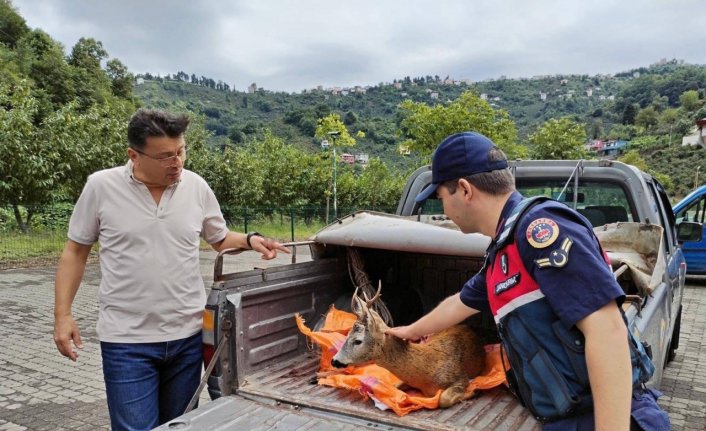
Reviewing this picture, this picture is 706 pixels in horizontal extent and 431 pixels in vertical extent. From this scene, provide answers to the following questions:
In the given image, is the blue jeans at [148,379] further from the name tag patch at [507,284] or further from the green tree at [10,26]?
the green tree at [10,26]

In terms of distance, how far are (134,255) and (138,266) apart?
55 mm

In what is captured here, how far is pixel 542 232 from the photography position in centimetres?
148

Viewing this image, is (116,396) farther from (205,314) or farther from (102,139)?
(102,139)

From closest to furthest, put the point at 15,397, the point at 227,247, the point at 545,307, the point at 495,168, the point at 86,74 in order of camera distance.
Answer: the point at 545,307 → the point at 495,168 → the point at 227,247 → the point at 15,397 → the point at 86,74

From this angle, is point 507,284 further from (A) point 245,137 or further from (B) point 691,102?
(B) point 691,102

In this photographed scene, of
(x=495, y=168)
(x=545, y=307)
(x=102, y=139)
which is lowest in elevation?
(x=545, y=307)

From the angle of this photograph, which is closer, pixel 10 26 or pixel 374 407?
pixel 374 407

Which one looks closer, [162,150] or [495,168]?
[495,168]

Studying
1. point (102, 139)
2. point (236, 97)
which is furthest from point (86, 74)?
point (236, 97)

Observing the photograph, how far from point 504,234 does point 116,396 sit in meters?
1.95

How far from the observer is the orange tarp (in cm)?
262

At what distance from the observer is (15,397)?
16.0 feet

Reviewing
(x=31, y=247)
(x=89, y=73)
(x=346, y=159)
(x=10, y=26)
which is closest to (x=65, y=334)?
(x=31, y=247)

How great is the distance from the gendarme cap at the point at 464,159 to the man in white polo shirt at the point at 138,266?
54.1 inches
